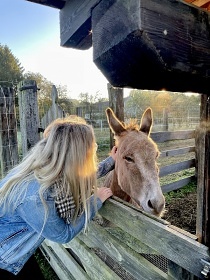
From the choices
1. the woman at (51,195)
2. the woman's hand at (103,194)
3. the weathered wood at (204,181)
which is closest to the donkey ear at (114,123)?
the woman at (51,195)

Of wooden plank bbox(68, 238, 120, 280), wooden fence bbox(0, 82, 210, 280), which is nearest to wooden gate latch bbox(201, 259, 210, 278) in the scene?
wooden fence bbox(0, 82, 210, 280)

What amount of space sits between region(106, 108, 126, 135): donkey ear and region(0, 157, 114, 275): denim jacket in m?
1.13

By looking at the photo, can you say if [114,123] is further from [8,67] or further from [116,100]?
[8,67]

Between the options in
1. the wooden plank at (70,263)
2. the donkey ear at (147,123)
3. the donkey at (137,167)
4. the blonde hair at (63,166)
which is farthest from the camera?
the donkey ear at (147,123)

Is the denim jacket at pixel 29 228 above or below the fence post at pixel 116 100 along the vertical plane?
below

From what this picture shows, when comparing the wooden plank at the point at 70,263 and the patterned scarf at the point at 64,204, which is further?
the wooden plank at the point at 70,263

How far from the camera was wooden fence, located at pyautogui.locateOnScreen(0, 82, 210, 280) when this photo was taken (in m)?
1.29

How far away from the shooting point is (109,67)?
90cm

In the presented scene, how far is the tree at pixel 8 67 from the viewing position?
37750 millimetres

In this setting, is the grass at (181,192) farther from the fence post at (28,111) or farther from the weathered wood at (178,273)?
the weathered wood at (178,273)

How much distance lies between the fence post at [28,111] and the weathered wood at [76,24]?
90.5 inches

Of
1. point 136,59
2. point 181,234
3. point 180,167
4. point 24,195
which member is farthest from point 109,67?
point 180,167

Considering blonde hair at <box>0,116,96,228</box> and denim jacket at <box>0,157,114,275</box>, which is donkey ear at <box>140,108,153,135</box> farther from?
denim jacket at <box>0,157,114,275</box>

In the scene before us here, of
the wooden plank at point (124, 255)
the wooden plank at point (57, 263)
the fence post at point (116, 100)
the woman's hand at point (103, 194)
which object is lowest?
the wooden plank at point (57, 263)
